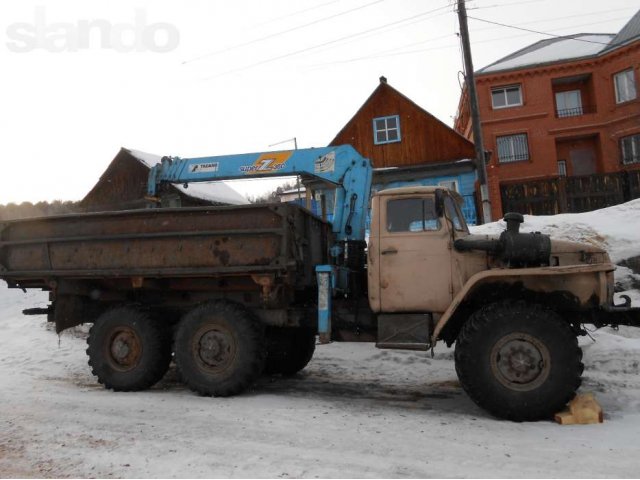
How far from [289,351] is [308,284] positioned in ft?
5.05

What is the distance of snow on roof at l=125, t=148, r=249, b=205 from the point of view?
25.8 metres

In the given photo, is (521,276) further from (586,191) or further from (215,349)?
(586,191)

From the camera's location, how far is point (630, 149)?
81.9 feet

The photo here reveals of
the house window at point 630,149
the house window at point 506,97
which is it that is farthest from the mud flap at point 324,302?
the house window at point 630,149

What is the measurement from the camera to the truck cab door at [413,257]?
5973 millimetres

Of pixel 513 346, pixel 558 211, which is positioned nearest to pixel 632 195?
pixel 558 211

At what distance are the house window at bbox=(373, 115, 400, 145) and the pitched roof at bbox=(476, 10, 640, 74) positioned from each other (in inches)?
211

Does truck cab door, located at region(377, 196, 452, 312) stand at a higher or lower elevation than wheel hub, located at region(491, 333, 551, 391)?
higher

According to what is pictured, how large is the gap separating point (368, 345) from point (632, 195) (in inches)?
531

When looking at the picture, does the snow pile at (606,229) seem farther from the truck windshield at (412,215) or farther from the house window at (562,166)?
the house window at (562,166)

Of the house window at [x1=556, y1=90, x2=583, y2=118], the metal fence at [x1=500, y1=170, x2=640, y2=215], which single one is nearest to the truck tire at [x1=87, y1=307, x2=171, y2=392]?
the metal fence at [x1=500, y1=170, x2=640, y2=215]

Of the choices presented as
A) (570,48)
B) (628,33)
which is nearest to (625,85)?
(628,33)

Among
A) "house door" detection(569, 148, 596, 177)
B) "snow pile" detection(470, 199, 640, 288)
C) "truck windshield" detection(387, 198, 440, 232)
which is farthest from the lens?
"house door" detection(569, 148, 596, 177)

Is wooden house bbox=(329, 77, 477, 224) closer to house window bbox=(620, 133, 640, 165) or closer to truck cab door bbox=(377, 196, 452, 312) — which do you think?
house window bbox=(620, 133, 640, 165)
